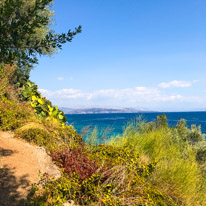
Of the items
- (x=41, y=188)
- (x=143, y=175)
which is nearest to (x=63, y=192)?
(x=41, y=188)

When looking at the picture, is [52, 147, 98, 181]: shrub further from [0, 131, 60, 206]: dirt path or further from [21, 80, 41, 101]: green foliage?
[21, 80, 41, 101]: green foliage

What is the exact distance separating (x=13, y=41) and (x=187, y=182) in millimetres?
5811

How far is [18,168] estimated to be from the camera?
5.32 metres

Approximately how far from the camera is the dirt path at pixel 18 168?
170 inches

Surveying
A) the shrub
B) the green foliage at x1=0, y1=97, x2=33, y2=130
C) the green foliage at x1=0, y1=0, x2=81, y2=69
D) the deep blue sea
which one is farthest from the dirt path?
the green foliage at x1=0, y1=0, x2=81, y2=69

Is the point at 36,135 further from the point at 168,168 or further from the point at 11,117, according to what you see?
the point at 168,168

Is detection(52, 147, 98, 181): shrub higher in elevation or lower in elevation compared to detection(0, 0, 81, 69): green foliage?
lower

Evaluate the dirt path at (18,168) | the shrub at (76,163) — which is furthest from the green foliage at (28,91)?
the shrub at (76,163)

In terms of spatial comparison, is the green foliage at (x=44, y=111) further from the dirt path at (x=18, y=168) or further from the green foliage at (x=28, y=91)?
the dirt path at (x=18, y=168)

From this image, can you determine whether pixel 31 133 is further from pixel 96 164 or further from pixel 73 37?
pixel 73 37

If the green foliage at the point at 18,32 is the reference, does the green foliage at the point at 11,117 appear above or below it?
below

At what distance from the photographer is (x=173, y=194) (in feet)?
18.5

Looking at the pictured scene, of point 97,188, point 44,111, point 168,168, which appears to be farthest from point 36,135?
point 44,111

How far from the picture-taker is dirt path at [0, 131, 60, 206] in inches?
170
